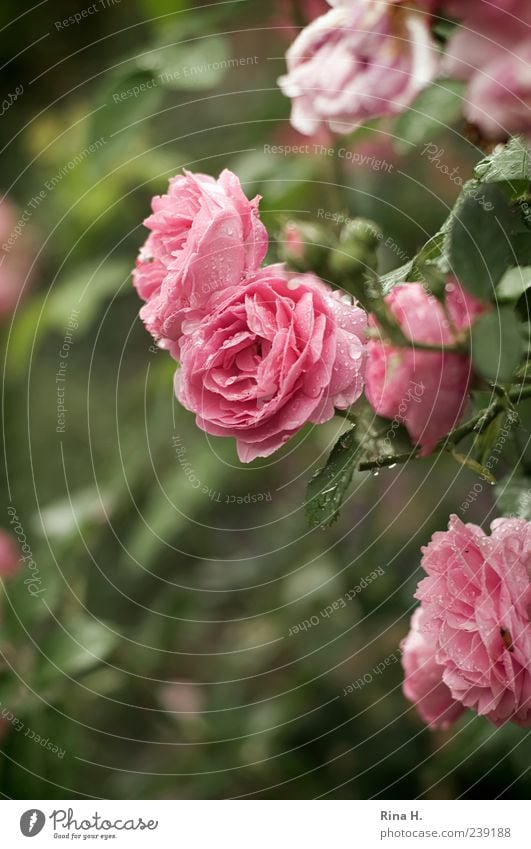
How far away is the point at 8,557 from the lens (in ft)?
2.47

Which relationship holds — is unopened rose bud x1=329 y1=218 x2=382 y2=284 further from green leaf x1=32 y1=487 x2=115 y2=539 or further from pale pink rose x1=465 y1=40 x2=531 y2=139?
green leaf x1=32 y1=487 x2=115 y2=539

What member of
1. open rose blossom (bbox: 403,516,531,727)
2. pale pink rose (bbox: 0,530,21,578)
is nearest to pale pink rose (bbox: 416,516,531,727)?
open rose blossom (bbox: 403,516,531,727)

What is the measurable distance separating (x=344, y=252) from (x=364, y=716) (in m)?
0.53

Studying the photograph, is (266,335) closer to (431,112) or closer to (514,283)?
(514,283)

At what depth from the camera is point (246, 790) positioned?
2.48ft

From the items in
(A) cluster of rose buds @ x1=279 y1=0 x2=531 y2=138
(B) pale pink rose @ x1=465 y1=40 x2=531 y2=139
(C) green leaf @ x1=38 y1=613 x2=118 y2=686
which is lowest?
(C) green leaf @ x1=38 y1=613 x2=118 y2=686

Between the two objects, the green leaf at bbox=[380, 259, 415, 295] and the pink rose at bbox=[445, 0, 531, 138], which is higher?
the pink rose at bbox=[445, 0, 531, 138]

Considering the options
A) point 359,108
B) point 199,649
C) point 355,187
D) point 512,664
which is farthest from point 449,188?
point 199,649

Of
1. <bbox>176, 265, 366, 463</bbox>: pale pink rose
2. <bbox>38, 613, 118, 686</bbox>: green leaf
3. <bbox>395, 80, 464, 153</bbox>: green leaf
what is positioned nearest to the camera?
<bbox>176, 265, 366, 463</bbox>: pale pink rose

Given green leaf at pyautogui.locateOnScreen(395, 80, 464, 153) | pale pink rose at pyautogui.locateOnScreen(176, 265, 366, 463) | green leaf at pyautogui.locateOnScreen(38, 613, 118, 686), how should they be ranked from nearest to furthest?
pale pink rose at pyautogui.locateOnScreen(176, 265, 366, 463)
green leaf at pyautogui.locateOnScreen(395, 80, 464, 153)
green leaf at pyautogui.locateOnScreen(38, 613, 118, 686)

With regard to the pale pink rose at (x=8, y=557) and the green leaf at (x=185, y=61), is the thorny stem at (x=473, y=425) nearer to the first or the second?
the green leaf at (x=185, y=61)

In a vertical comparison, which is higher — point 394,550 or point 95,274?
point 95,274

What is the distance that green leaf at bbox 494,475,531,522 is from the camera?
46cm
